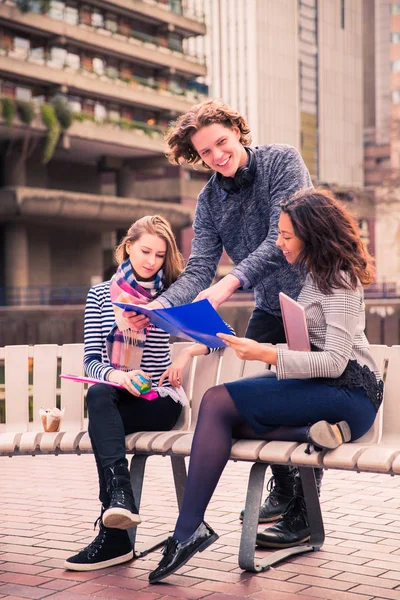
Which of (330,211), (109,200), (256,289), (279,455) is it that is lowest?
(279,455)

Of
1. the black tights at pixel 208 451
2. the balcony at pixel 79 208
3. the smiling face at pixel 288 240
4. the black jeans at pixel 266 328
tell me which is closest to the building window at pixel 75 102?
the balcony at pixel 79 208

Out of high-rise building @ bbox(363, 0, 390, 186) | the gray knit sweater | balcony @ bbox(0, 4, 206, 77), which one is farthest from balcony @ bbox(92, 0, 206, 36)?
the gray knit sweater

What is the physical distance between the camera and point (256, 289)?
4676 millimetres

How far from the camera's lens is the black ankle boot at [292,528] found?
177 inches

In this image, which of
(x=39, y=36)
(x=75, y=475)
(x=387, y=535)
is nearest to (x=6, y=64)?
(x=39, y=36)

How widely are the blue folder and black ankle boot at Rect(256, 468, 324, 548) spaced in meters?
1.10

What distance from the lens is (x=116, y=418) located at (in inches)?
162

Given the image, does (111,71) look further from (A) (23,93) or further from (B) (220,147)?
(B) (220,147)

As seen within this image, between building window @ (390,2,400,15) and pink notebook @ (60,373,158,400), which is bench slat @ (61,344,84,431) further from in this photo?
building window @ (390,2,400,15)

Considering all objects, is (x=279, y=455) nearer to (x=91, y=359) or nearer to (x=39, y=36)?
(x=91, y=359)

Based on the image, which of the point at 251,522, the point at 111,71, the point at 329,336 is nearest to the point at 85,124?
the point at 111,71

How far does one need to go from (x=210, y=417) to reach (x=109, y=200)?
3810 centimetres

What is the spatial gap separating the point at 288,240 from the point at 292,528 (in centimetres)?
147

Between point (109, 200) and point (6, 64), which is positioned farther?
point (109, 200)
